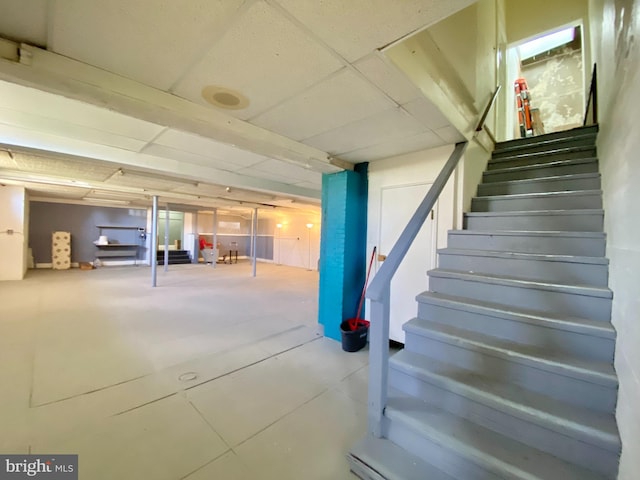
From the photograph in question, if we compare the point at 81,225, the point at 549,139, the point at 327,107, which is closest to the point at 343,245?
the point at 327,107

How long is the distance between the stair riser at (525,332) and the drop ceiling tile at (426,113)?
4.76 feet

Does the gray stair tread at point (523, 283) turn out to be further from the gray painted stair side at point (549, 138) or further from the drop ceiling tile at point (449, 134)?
the gray painted stair side at point (549, 138)

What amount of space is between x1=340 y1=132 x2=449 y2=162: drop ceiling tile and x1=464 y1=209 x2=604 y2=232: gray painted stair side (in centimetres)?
82

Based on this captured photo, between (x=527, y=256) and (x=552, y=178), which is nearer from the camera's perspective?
(x=527, y=256)

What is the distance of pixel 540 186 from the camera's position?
2.45 metres

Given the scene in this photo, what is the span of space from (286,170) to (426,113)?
2521 millimetres

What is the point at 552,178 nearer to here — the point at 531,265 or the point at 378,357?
the point at 531,265

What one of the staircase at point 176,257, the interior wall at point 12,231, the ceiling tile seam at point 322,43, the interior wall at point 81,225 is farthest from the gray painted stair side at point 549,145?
the interior wall at point 81,225

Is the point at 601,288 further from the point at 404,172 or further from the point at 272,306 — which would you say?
the point at 272,306

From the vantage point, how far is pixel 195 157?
11.4 ft

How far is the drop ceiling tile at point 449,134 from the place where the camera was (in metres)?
2.24

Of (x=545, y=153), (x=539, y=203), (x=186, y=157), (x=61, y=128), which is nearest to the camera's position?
(x=539, y=203)

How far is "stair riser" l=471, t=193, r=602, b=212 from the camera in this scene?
202cm

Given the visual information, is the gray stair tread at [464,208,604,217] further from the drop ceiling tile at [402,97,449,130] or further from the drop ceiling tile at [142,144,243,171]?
the drop ceiling tile at [142,144,243,171]
